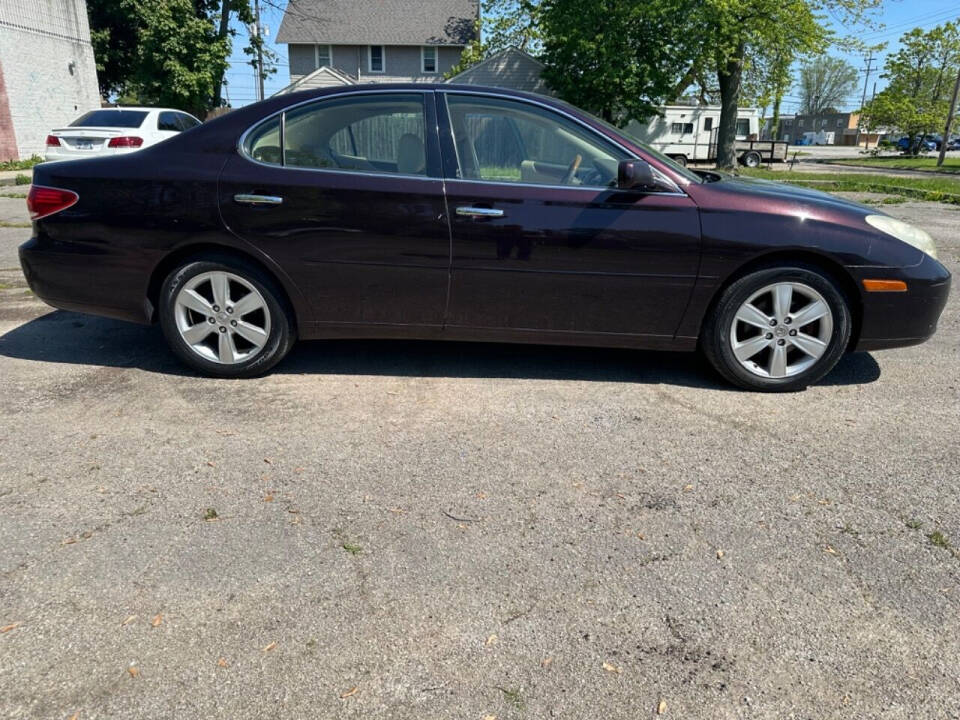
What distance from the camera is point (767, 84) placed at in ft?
102

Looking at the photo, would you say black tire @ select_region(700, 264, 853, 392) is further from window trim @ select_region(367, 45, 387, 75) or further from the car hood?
window trim @ select_region(367, 45, 387, 75)

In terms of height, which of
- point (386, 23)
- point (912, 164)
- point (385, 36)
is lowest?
point (912, 164)

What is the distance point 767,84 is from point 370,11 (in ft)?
78.7

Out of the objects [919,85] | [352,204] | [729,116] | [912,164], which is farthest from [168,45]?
[919,85]

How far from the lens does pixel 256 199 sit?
13.4 feet


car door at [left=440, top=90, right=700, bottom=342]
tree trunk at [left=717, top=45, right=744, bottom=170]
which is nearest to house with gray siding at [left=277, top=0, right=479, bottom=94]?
tree trunk at [left=717, top=45, right=744, bottom=170]

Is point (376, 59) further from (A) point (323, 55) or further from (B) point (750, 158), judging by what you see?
(B) point (750, 158)

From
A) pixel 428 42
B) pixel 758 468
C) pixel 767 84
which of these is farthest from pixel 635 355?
pixel 428 42

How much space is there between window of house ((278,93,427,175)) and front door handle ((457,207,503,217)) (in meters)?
0.37

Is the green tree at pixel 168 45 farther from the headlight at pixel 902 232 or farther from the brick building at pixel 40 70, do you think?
the headlight at pixel 902 232

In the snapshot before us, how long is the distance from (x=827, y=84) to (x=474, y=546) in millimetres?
118264

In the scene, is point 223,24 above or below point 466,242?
above

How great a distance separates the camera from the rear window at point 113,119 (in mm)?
14891

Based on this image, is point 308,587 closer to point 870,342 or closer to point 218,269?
point 218,269
